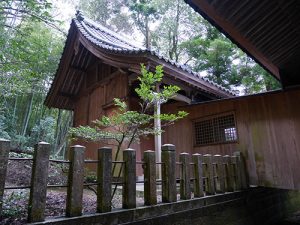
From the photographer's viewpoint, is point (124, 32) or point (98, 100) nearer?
point (98, 100)

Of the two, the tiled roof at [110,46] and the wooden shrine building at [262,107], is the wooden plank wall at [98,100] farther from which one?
the wooden shrine building at [262,107]

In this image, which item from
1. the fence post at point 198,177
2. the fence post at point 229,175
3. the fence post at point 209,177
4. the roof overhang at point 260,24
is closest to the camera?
the roof overhang at point 260,24

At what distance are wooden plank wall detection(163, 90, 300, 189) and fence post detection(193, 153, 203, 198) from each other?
221 cm

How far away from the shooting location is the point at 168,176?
377 cm

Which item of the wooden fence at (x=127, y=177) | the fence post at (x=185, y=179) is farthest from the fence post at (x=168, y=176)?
the fence post at (x=185, y=179)

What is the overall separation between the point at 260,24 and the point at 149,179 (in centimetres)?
273

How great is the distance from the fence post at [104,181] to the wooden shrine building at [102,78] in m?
3.19

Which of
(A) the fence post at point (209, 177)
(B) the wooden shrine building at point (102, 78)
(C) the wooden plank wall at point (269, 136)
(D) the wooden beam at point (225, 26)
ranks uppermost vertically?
(B) the wooden shrine building at point (102, 78)

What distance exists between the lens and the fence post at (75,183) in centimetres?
265

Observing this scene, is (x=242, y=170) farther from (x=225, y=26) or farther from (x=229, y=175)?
(x=225, y=26)

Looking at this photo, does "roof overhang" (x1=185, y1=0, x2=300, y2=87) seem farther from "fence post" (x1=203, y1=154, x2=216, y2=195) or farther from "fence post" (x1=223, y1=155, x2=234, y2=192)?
"fence post" (x1=223, y1=155, x2=234, y2=192)

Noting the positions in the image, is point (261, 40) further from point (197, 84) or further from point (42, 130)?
point (42, 130)

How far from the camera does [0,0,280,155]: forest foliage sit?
9383 millimetres

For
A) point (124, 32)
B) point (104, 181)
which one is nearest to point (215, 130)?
point (104, 181)
